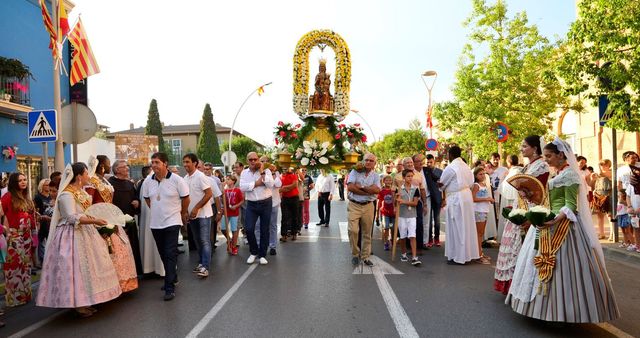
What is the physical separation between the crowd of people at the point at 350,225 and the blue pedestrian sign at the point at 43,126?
89cm

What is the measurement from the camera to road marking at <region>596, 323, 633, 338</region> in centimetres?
463

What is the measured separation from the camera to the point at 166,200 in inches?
264

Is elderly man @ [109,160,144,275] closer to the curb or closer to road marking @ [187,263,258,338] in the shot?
road marking @ [187,263,258,338]

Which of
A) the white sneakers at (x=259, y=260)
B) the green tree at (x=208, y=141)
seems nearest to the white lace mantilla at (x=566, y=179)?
the white sneakers at (x=259, y=260)

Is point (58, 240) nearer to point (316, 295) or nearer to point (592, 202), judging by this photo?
point (316, 295)

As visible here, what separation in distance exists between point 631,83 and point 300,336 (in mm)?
9336

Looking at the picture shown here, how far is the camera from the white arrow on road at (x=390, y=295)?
4.90 m

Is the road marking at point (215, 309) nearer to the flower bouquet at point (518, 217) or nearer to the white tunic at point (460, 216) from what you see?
the flower bouquet at point (518, 217)

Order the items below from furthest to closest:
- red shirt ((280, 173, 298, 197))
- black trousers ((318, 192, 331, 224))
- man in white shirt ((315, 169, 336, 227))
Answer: black trousers ((318, 192, 331, 224)) → man in white shirt ((315, 169, 336, 227)) → red shirt ((280, 173, 298, 197))

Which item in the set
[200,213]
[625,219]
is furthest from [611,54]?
[200,213]

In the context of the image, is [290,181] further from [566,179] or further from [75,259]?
[566,179]

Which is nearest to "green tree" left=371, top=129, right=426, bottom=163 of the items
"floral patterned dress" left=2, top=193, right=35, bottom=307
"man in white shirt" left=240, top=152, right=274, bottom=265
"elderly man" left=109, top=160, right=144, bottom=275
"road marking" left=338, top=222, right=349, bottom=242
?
"road marking" left=338, top=222, right=349, bottom=242

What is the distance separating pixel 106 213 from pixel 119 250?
0.57 meters

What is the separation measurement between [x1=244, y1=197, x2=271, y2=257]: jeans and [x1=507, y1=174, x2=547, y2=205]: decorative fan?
4.94 m
